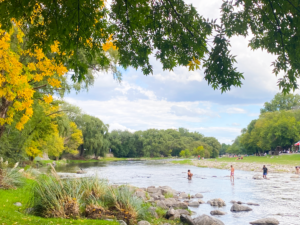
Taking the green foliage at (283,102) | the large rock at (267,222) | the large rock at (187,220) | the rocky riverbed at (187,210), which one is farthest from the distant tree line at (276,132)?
the large rock at (187,220)

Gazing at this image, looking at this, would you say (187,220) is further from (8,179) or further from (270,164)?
(270,164)

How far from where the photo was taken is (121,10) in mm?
6789

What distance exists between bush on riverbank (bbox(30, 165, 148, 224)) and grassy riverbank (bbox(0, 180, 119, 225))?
65 cm

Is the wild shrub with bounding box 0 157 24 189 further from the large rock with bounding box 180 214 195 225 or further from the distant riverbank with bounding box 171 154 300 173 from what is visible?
the distant riverbank with bounding box 171 154 300 173

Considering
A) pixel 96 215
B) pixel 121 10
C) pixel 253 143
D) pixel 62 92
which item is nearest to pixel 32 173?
pixel 62 92

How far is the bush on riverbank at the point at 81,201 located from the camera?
8.48 m

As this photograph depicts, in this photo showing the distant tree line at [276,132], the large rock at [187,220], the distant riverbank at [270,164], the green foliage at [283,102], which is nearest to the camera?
the large rock at [187,220]

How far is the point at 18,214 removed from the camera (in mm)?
8102

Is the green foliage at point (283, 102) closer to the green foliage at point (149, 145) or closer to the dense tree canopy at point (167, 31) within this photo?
the green foliage at point (149, 145)

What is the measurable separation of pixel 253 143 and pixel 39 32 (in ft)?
276

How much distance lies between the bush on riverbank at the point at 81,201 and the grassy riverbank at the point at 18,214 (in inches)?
25.5

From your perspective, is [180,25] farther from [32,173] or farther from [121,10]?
[32,173]

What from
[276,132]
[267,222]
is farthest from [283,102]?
[267,222]

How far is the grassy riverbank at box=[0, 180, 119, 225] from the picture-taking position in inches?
281
